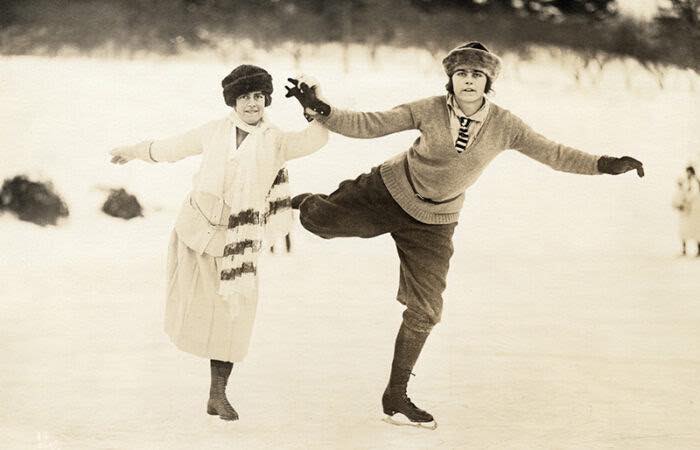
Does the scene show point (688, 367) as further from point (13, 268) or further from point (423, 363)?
point (13, 268)

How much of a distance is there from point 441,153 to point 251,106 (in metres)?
0.49

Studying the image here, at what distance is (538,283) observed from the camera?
3150 millimetres

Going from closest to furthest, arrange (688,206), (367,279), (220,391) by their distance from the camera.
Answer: (220,391), (367,279), (688,206)

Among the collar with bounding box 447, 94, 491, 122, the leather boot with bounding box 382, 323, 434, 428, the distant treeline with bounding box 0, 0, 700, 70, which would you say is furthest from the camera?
the distant treeline with bounding box 0, 0, 700, 70

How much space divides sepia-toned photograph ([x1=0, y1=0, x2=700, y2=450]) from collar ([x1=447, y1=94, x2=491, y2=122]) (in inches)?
3.6

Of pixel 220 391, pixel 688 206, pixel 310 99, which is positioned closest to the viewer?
pixel 310 99

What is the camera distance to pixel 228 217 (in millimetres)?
2529

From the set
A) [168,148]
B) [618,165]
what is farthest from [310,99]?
[618,165]

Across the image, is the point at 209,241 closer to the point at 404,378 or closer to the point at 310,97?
the point at 310,97

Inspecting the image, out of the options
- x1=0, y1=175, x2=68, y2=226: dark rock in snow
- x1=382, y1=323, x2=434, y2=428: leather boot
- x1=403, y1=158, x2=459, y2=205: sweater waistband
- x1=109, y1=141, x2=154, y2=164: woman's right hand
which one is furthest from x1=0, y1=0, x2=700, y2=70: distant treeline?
x1=382, y1=323, x2=434, y2=428: leather boot

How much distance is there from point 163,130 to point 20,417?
0.92m

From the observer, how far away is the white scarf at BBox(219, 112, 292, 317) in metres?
2.49

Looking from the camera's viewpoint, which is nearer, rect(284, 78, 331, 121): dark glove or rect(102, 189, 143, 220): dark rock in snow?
rect(284, 78, 331, 121): dark glove

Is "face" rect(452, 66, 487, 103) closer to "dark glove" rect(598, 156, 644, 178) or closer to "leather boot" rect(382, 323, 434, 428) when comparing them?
"dark glove" rect(598, 156, 644, 178)
